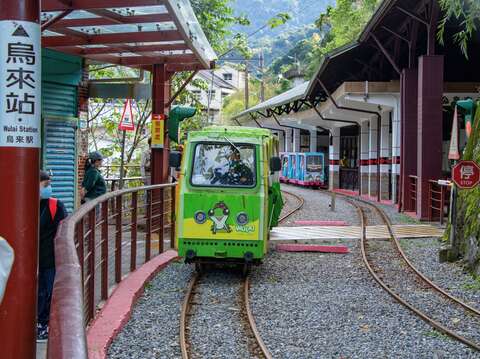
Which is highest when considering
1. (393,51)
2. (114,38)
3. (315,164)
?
(393,51)

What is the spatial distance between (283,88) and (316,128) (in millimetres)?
31241

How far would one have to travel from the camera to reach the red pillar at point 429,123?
59.5ft

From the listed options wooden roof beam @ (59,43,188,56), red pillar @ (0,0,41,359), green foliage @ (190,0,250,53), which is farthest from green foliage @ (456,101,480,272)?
green foliage @ (190,0,250,53)

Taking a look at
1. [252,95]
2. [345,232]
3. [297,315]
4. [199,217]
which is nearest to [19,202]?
[297,315]

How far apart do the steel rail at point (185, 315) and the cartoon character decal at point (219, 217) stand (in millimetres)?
825

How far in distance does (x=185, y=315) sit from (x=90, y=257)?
1.59m

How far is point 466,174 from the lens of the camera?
451 inches

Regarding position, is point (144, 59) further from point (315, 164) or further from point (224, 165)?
point (315, 164)

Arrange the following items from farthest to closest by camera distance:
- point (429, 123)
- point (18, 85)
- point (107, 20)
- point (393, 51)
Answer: point (393, 51) → point (429, 123) → point (107, 20) → point (18, 85)

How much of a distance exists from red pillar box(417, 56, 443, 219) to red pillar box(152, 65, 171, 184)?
7.53 metres

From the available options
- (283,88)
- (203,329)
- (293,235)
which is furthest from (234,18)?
(283,88)

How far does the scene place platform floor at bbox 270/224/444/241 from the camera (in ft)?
46.5

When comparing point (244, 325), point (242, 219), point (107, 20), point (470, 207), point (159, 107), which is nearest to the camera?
point (244, 325)

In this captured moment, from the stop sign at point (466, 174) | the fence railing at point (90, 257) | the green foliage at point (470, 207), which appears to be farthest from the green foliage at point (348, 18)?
the fence railing at point (90, 257)
